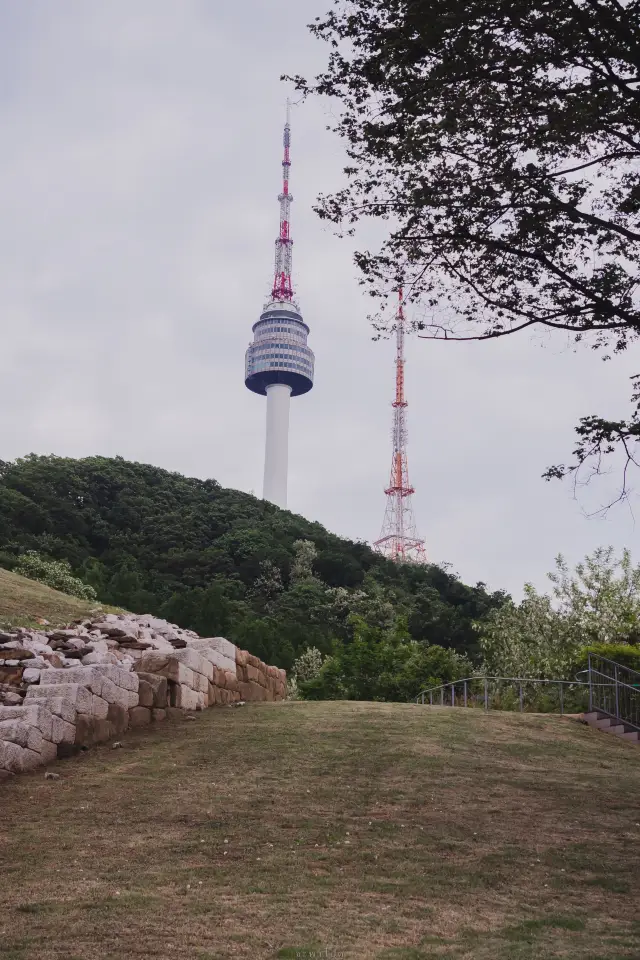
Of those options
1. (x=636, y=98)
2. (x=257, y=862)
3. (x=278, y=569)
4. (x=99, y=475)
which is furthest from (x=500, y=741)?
(x=99, y=475)

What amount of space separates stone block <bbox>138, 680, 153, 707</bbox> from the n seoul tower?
103m

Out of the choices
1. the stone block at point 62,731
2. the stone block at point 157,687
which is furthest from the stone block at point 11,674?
the stone block at point 62,731

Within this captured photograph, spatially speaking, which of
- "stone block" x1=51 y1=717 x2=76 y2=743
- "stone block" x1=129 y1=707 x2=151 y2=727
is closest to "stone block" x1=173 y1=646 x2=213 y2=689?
"stone block" x1=129 y1=707 x2=151 y2=727

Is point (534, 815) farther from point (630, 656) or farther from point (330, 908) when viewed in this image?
point (630, 656)

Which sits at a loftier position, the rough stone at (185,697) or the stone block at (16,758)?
the rough stone at (185,697)

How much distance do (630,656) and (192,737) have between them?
12855mm

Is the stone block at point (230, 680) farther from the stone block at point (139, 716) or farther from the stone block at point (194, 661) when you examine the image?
the stone block at point (139, 716)

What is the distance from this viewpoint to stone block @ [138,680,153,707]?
584 inches

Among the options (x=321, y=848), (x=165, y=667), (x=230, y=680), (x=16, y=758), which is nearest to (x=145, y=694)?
(x=165, y=667)

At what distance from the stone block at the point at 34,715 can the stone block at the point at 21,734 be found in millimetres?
91

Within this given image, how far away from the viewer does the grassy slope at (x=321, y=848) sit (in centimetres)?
707

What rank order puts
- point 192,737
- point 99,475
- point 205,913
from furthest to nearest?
point 99,475
point 192,737
point 205,913

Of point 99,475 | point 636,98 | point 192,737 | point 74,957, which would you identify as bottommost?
point 74,957

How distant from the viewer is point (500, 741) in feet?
48.6
